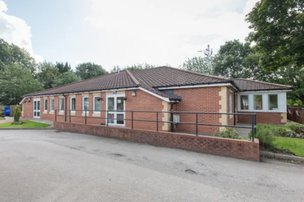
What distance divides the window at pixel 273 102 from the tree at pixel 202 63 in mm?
24521

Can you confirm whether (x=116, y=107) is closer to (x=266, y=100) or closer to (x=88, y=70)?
(x=266, y=100)

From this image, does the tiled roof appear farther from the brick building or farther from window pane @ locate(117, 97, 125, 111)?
window pane @ locate(117, 97, 125, 111)

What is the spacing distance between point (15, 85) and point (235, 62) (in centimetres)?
3398

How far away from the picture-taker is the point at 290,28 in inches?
425

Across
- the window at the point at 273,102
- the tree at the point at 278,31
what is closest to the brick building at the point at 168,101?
the window at the point at 273,102

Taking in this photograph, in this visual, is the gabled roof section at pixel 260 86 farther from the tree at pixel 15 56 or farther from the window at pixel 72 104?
the tree at pixel 15 56

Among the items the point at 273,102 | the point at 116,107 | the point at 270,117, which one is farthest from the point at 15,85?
the point at 273,102

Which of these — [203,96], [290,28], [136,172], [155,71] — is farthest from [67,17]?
[290,28]

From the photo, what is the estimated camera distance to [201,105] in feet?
36.8

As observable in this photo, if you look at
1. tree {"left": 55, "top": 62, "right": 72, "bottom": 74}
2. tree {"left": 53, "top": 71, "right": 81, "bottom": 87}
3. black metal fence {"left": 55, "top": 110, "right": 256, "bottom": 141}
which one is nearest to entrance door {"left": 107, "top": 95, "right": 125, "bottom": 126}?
black metal fence {"left": 55, "top": 110, "right": 256, "bottom": 141}

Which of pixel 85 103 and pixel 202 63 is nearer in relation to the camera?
pixel 85 103

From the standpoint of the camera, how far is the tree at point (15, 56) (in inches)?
1921

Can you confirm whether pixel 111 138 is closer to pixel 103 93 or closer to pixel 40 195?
pixel 103 93

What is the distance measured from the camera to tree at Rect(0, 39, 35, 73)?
4878cm
